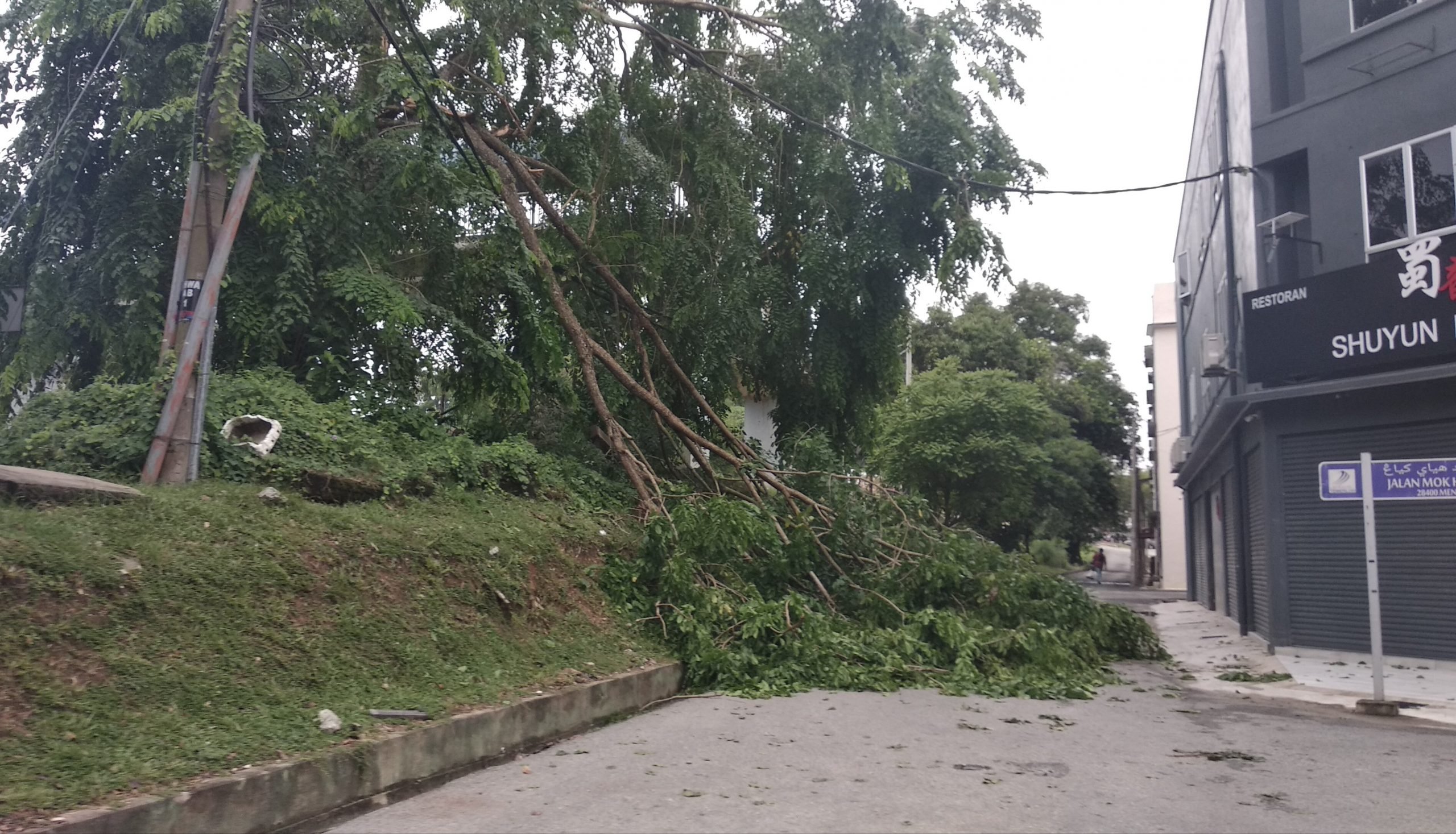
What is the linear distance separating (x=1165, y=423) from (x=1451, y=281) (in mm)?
28315

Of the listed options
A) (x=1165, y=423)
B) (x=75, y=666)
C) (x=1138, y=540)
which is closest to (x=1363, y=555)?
(x=75, y=666)

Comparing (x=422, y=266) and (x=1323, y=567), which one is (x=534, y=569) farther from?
(x=1323, y=567)

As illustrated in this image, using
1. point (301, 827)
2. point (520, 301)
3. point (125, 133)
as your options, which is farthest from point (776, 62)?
point (301, 827)

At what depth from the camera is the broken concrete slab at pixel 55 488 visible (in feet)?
23.3

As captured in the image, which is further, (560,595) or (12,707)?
(560,595)

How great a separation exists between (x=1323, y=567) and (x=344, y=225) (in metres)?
12.7

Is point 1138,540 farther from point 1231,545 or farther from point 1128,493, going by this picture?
point 1231,545

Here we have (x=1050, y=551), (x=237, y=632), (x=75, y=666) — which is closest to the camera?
(x=75, y=666)

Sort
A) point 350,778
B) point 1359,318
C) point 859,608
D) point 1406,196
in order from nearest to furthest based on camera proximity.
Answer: point 350,778, point 859,608, point 1359,318, point 1406,196

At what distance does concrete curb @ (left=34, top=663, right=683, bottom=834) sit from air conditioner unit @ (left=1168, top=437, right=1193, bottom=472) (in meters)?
19.5

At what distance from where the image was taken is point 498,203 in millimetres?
12711

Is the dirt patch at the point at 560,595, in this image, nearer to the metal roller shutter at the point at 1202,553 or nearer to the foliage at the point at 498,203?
the foliage at the point at 498,203

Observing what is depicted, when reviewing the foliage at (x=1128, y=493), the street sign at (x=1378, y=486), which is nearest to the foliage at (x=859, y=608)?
the street sign at (x=1378, y=486)

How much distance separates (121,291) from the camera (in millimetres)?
10914
